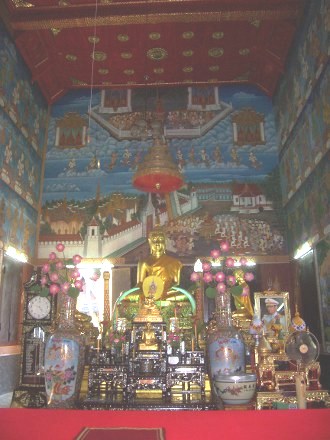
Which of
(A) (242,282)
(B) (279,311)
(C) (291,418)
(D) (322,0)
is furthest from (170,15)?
(C) (291,418)

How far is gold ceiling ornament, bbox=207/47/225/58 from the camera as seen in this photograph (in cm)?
801

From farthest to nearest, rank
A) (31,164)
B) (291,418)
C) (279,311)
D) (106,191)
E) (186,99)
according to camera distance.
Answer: (186,99), (106,191), (31,164), (279,311), (291,418)

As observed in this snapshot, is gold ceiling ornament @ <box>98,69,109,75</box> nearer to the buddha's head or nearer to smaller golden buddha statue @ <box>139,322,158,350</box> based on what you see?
the buddha's head

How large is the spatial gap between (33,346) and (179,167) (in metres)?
4.76

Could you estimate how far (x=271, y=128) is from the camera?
8844 millimetres

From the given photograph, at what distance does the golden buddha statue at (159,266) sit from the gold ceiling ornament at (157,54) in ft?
11.3

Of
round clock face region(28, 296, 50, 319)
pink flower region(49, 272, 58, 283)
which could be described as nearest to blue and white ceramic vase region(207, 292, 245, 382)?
pink flower region(49, 272, 58, 283)

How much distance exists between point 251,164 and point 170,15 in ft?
11.0

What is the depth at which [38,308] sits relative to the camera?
5.26 meters

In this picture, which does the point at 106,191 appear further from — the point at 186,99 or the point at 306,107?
the point at 306,107

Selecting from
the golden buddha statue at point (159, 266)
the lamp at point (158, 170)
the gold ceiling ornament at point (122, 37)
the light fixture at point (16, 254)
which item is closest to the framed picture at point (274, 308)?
the golden buddha statue at point (159, 266)

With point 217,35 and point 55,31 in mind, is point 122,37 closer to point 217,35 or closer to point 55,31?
point 55,31

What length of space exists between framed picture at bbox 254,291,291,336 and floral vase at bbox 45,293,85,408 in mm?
3115

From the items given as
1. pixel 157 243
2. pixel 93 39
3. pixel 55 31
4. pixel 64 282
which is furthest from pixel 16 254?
pixel 93 39
